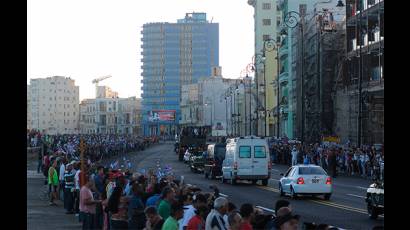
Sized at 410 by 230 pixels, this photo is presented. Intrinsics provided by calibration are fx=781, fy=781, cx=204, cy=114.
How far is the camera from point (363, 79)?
57594 millimetres

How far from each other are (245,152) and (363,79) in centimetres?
2358

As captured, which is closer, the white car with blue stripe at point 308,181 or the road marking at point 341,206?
the road marking at point 341,206

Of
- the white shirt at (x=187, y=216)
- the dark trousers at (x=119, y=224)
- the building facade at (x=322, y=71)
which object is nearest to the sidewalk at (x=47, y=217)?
the dark trousers at (x=119, y=224)

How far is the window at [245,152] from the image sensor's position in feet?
120

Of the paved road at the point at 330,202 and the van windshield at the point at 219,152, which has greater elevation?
the van windshield at the point at 219,152

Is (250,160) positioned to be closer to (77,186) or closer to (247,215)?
(77,186)

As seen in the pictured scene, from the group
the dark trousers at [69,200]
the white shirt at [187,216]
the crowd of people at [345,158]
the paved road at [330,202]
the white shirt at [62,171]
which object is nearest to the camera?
the white shirt at [187,216]

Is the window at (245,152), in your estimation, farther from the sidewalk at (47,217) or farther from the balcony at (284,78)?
the balcony at (284,78)

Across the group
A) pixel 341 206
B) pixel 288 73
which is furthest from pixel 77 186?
pixel 288 73

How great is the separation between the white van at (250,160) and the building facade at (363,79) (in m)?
12.9

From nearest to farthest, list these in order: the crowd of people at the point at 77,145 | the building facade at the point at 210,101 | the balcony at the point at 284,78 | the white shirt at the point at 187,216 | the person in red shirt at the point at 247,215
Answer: the person in red shirt at the point at 247,215, the white shirt at the point at 187,216, the crowd of people at the point at 77,145, the balcony at the point at 284,78, the building facade at the point at 210,101
